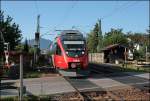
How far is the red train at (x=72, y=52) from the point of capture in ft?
97.7

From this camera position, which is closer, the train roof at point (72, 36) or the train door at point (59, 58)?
the train door at point (59, 58)

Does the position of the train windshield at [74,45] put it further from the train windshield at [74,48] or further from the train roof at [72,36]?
the train roof at [72,36]

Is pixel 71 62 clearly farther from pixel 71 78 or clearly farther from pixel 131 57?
pixel 131 57

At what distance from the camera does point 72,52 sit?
30.0 meters

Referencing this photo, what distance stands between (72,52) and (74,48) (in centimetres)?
33

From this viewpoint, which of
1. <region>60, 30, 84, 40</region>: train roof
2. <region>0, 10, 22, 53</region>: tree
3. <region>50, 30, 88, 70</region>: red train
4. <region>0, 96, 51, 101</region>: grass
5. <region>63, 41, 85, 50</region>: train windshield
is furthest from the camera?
<region>0, 10, 22, 53</region>: tree

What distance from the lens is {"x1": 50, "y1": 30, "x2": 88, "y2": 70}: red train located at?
29.8 metres

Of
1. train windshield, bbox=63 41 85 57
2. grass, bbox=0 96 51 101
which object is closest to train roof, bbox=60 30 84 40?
train windshield, bbox=63 41 85 57

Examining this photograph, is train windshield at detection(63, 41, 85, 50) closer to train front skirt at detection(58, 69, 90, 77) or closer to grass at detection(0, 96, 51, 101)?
train front skirt at detection(58, 69, 90, 77)

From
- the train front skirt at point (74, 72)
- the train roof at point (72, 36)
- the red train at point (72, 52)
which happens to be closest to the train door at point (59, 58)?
the red train at point (72, 52)

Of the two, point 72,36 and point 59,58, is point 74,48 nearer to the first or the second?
point 72,36

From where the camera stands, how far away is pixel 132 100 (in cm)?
→ 1764

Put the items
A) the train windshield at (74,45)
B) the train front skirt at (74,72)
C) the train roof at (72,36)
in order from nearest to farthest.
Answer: the train front skirt at (74,72) → the train windshield at (74,45) → the train roof at (72,36)

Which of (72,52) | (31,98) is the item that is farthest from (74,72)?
(31,98)
